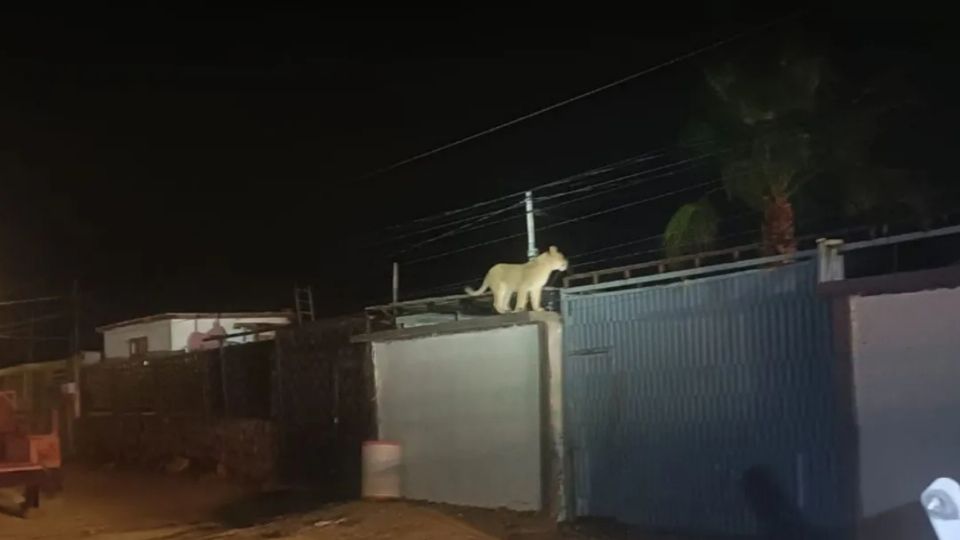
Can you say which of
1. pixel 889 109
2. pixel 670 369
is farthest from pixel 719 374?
pixel 889 109

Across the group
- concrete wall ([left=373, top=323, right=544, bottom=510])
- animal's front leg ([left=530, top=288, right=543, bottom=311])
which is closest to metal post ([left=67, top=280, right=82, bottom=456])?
concrete wall ([left=373, top=323, right=544, bottom=510])

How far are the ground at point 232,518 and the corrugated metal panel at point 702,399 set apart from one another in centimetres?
93

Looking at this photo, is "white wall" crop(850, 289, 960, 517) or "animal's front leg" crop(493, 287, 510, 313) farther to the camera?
"animal's front leg" crop(493, 287, 510, 313)

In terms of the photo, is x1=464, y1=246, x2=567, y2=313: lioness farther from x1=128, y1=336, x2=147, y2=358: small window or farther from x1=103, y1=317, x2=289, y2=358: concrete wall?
x1=128, y1=336, x2=147, y2=358: small window

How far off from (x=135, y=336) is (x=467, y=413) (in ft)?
73.5

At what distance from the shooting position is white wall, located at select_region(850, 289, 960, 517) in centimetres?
1079

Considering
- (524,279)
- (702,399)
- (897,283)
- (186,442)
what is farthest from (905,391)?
(186,442)

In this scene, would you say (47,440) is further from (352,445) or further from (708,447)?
(708,447)

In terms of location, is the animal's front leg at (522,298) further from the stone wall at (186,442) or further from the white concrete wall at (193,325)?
the white concrete wall at (193,325)

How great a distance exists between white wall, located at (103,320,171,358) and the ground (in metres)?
10.7

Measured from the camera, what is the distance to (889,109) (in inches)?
675

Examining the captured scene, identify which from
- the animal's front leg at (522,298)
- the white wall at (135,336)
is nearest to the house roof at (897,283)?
the animal's front leg at (522,298)

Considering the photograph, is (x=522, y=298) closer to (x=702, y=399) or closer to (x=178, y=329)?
(x=702, y=399)

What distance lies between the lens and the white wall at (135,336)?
35.4 m
